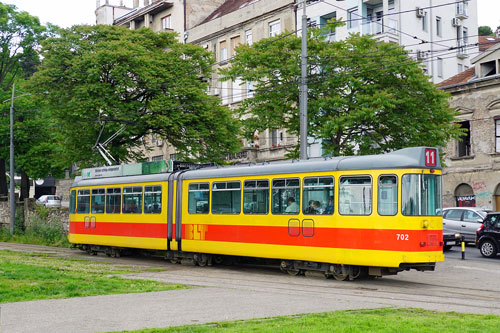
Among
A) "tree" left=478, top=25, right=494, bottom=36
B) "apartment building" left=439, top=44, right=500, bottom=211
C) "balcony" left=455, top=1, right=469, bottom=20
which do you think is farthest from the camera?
"tree" left=478, top=25, right=494, bottom=36

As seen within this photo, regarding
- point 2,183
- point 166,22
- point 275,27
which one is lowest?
point 2,183

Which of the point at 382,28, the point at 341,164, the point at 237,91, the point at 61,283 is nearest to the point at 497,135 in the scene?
the point at 382,28

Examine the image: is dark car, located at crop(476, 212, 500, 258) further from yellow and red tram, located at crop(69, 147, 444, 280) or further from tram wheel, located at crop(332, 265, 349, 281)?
tram wheel, located at crop(332, 265, 349, 281)

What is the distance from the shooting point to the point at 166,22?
56.5 metres

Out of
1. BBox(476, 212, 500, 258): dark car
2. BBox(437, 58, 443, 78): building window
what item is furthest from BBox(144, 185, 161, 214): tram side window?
BBox(437, 58, 443, 78): building window

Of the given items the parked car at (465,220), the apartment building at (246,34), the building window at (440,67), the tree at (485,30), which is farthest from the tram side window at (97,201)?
the tree at (485,30)

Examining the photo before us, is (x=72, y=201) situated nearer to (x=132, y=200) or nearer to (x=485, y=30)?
(x=132, y=200)

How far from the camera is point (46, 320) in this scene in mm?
9836

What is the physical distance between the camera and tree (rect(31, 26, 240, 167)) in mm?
30328

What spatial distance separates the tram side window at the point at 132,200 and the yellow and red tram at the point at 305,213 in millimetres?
36

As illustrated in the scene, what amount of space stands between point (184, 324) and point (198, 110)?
22.8m

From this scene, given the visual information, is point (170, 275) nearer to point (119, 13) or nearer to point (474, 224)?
point (474, 224)

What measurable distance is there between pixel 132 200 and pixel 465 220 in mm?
13531

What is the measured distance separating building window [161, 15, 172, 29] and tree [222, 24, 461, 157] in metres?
30.3
